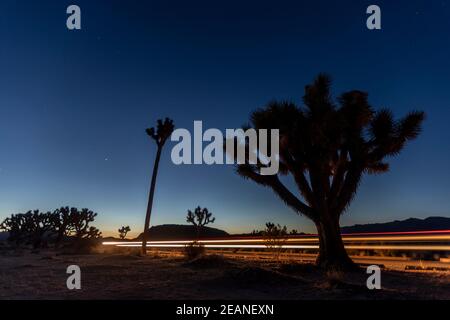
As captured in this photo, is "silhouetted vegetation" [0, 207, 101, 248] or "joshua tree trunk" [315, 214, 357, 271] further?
"silhouetted vegetation" [0, 207, 101, 248]

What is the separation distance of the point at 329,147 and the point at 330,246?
11.0 ft

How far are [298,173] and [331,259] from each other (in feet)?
10.1

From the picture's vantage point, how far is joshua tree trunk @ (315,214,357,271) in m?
12.4

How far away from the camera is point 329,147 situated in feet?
40.8

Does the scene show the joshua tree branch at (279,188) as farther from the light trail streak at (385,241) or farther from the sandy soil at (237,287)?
the light trail streak at (385,241)

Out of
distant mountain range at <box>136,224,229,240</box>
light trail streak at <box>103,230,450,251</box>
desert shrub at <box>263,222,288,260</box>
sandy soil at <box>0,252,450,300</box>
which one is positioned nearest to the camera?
sandy soil at <box>0,252,450,300</box>

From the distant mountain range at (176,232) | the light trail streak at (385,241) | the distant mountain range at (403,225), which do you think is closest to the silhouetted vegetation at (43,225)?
the light trail streak at (385,241)

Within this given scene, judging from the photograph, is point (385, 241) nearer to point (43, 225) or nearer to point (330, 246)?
point (330, 246)

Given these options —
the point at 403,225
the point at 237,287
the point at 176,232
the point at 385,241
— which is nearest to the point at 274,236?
the point at 385,241

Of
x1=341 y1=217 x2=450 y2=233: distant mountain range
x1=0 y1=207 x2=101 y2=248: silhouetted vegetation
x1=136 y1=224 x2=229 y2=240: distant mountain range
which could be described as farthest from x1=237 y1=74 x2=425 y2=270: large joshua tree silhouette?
x1=341 y1=217 x2=450 y2=233: distant mountain range

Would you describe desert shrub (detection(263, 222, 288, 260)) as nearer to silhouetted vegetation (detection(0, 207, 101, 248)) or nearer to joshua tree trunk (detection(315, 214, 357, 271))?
joshua tree trunk (detection(315, 214, 357, 271))

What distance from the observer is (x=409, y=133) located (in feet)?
42.2
